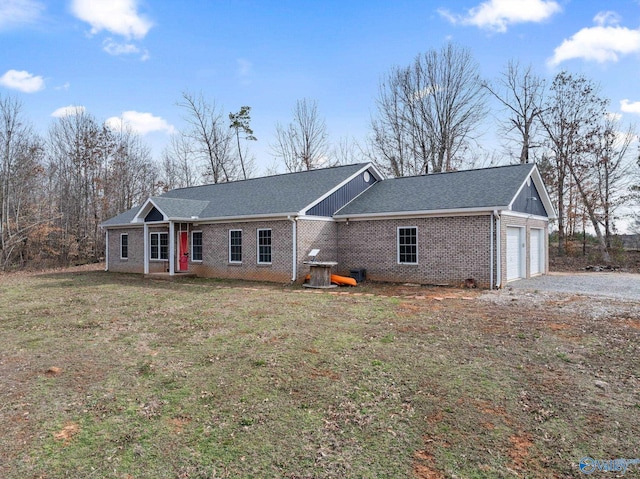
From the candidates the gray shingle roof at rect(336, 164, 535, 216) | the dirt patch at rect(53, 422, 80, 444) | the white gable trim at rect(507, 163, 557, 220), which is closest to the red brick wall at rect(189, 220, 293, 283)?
the gray shingle roof at rect(336, 164, 535, 216)

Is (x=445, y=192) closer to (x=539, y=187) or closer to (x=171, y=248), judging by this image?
(x=539, y=187)

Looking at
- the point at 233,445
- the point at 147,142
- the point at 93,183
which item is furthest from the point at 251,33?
the point at 147,142

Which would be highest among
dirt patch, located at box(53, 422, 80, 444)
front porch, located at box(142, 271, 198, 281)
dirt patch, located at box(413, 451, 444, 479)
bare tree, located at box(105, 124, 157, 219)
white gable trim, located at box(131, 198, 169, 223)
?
bare tree, located at box(105, 124, 157, 219)

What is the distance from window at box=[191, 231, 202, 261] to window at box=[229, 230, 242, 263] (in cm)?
→ 201

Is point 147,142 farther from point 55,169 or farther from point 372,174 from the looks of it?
point 372,174

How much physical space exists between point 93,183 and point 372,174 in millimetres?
21732

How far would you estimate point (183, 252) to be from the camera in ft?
63.5

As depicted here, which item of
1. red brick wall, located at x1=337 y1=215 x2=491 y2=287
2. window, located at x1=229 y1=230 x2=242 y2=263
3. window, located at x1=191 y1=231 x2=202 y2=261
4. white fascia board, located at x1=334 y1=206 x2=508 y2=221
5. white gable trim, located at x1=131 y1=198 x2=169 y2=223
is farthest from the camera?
window, located at x1=191 y1=231 x2=202 y2=261

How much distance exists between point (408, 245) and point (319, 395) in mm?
10901

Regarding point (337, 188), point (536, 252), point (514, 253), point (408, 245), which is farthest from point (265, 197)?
point (536, 252)

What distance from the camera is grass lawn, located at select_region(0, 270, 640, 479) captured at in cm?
349

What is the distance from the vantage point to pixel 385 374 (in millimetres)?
5312

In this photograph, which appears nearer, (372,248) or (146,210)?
(372,248)

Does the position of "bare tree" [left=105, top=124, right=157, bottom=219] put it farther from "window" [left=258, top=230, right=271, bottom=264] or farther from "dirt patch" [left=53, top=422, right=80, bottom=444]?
"dirt patch" [left=53, top=422, right=80, bottom=444]
